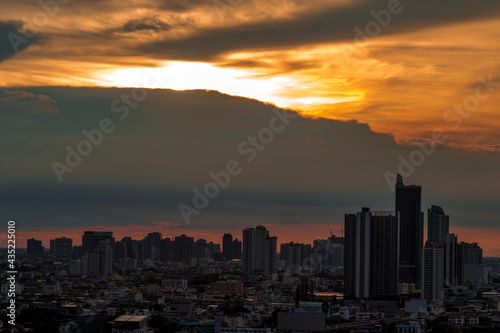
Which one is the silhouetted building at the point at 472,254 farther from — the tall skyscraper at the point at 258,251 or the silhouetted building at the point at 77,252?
the silhouetted building at the point at 77,252

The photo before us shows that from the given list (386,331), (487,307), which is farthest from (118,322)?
(487,307)

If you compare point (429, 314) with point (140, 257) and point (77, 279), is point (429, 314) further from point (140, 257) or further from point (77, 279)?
point (140, 257)

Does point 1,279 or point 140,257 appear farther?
point 140,257

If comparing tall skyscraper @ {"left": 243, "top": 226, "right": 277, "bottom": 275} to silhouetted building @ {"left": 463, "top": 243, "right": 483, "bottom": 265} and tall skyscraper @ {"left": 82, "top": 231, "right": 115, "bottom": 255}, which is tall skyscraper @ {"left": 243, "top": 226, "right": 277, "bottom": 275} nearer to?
tall skyscraper @ {"left": 82, "top": 231, "right": 115, "bottom": 255}

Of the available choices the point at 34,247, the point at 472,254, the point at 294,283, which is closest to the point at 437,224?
the point at 472,254

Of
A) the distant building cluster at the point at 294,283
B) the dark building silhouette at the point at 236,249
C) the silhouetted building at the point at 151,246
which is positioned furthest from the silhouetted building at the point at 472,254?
the silhouetted building at the point at 151,246

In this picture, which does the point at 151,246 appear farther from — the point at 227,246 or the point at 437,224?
the point at 437,224

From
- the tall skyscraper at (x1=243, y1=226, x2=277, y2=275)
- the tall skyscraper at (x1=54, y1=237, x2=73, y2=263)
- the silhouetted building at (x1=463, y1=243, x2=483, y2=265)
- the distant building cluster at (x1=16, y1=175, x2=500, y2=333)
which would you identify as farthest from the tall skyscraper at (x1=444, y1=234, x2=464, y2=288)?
the tall skyscraper at (x1=54, y1=237, x2=73, y2=263)
